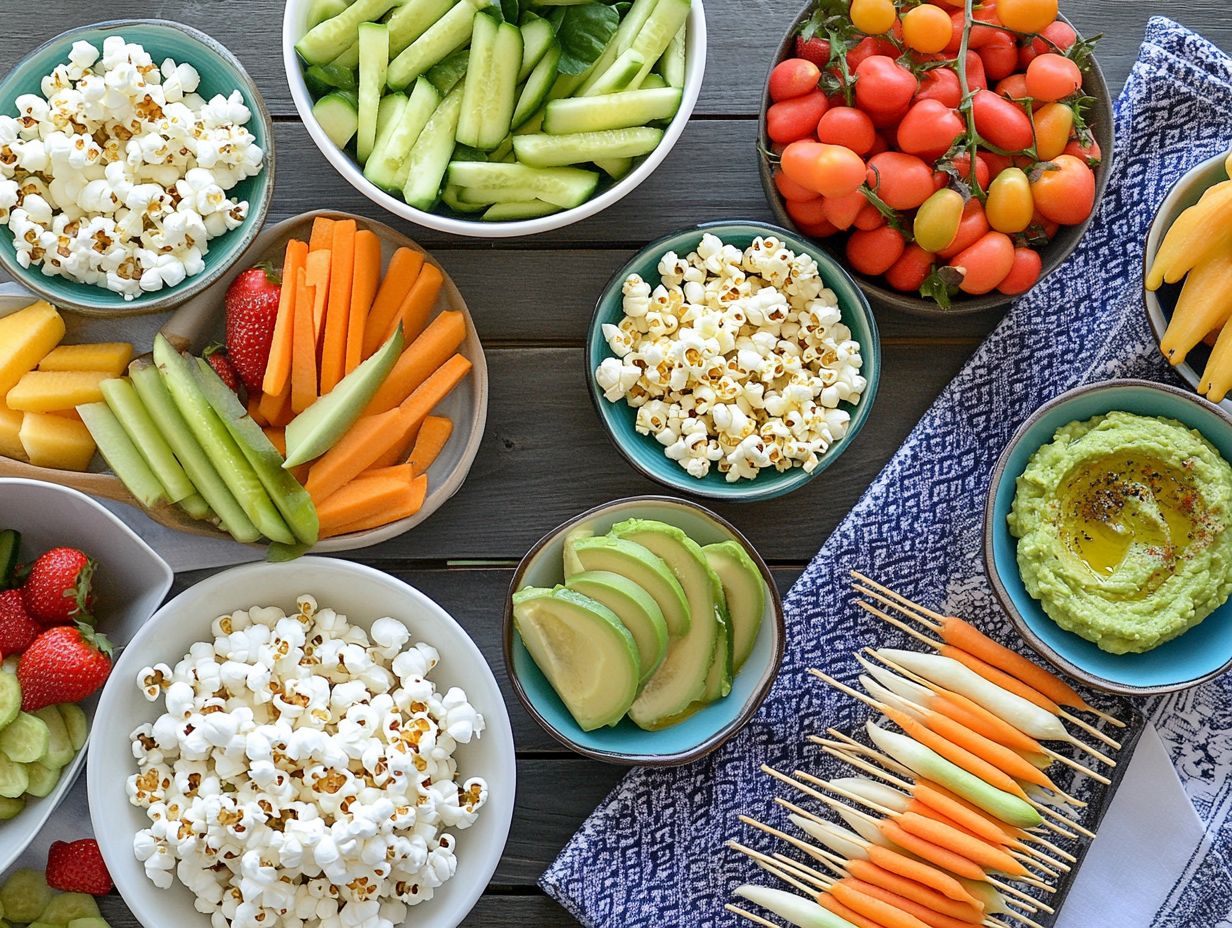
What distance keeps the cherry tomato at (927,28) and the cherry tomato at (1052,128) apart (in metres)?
0.20

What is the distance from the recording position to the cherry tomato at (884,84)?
1760 mm

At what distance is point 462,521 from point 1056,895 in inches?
48.2

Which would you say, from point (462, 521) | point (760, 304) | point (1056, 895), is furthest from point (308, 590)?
point (1056, 895)

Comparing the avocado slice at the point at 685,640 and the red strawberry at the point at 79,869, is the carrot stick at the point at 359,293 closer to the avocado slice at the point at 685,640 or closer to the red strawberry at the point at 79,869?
the avocado slice at the point at 685,640

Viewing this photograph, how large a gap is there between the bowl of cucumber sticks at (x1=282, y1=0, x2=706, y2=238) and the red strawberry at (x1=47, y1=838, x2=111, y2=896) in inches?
46.6

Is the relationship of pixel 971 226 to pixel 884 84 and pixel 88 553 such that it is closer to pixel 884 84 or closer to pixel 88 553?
pixel 884 84

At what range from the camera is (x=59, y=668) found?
1742mm

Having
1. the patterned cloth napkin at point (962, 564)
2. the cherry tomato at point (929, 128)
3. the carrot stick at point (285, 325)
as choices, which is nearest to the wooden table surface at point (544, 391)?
the patterned cloth napkin at point (962, 564)

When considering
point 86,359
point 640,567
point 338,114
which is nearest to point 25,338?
point 86,359

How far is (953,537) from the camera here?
201 cm

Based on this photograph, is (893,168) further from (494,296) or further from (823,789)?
(823,789)

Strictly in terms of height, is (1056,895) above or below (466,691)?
below

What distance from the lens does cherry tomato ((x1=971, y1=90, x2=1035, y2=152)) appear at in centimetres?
179

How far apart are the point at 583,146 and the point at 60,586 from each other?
3.56 ft
